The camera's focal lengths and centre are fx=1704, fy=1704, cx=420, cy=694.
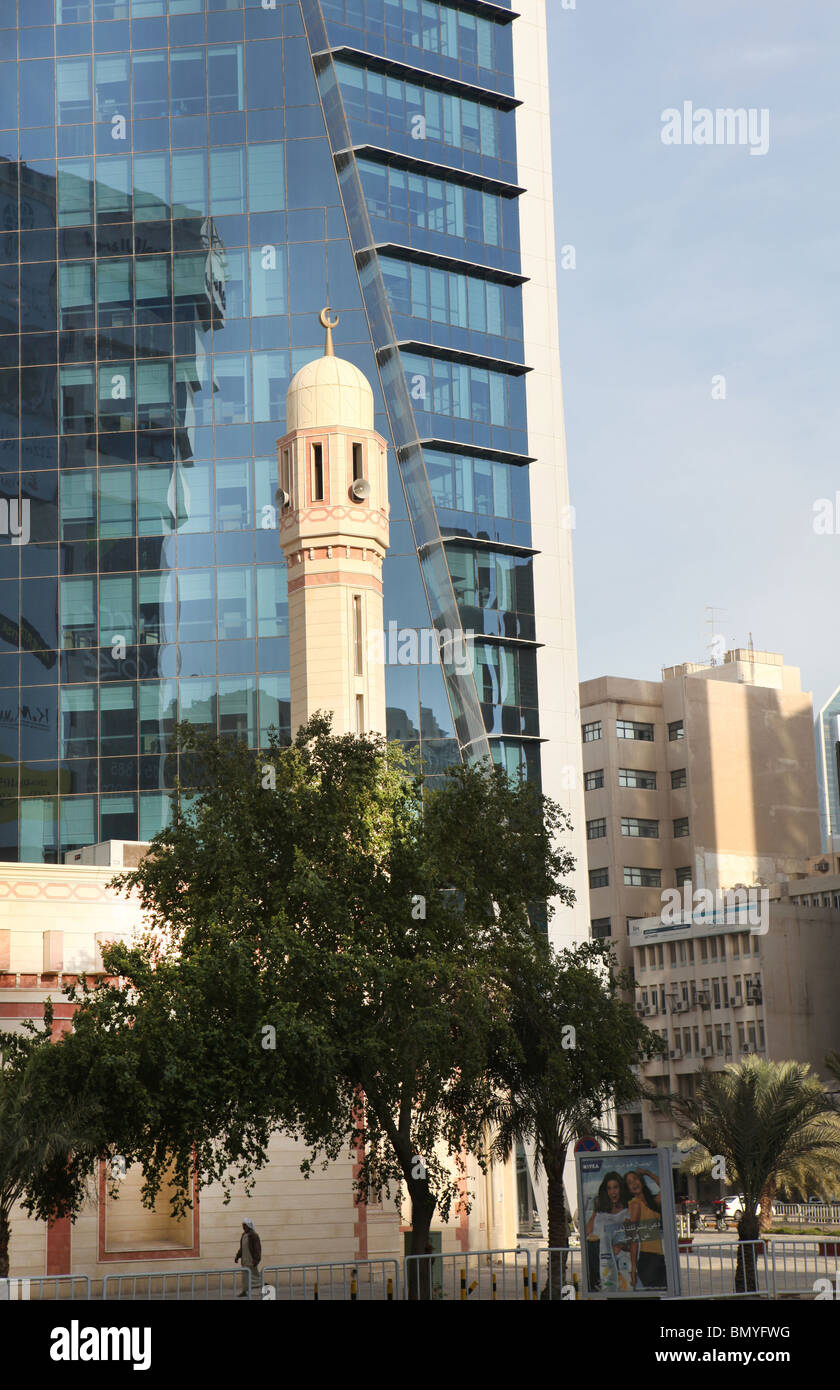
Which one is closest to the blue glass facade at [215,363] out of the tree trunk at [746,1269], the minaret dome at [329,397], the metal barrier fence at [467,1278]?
the minaret dome at [329,397]

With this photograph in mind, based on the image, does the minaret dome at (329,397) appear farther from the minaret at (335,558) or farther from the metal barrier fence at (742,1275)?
the metal barrier fence at (742,1275)

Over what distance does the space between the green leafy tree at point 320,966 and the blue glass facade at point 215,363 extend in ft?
118

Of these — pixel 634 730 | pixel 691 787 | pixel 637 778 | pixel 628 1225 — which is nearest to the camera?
pixel 628 1225

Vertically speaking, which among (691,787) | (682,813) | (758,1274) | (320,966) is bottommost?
(758,1274)

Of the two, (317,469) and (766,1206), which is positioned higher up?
(317,469)

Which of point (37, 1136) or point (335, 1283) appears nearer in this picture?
point (37, 1136)

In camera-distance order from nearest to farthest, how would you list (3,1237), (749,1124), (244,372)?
(3,1237) < (749,1124) < (244,372)

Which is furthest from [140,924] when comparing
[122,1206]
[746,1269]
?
A: [746,1269]

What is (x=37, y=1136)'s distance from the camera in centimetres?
2825

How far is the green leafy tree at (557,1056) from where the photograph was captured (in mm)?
33312

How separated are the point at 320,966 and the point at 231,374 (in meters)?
48.9

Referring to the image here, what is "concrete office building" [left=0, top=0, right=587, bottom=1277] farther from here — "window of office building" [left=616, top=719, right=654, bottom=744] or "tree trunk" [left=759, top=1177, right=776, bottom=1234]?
"window of office building" [left=616, top=719, right=654, bottom=744]

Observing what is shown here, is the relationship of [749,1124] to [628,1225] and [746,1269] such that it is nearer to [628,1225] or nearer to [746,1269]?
[746,1269]
